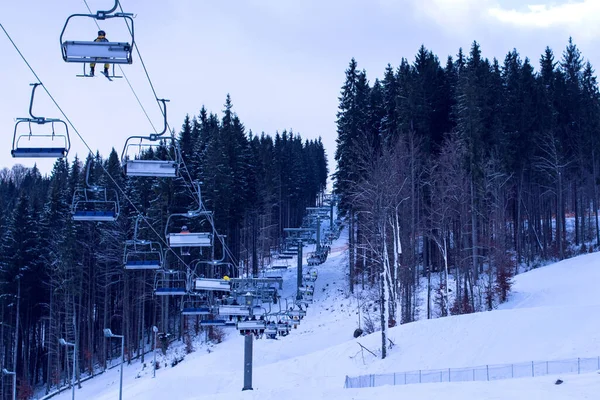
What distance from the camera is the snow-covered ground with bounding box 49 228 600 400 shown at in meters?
25.6

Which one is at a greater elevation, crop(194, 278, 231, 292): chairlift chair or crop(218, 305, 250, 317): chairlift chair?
crop(194, 278, 231, 292): chairlift chair

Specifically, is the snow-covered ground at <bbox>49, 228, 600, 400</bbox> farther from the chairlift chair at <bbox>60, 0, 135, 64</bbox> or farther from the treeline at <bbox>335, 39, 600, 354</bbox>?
the chairlift chair at <bbox>60, 0, 135, 64</bbox>

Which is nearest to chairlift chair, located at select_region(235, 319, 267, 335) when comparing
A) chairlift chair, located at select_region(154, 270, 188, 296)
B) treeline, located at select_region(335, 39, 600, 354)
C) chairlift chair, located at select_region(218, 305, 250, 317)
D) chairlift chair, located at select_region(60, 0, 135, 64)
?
chairlift chair, located at select_region(218, 305, 250, 317)

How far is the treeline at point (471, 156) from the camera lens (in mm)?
46219

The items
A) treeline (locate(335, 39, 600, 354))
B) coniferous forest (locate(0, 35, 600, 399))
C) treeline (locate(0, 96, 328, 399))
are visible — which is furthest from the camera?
treeline (locate(0, 96, 328, 399))

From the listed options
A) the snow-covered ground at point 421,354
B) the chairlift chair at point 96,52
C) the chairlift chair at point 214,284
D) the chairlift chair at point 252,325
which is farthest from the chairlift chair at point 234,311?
the chairlift chair at point 96,52

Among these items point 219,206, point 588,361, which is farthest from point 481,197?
point 588,361

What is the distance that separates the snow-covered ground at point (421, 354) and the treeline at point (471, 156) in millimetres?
4252

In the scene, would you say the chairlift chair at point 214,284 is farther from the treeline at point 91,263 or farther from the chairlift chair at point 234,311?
the treeline at point 91,263

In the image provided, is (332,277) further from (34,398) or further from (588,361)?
(588,361)

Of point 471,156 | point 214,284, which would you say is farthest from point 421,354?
point 471,156

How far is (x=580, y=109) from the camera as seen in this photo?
62.1 metres

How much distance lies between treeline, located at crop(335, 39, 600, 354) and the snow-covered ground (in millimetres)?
4252

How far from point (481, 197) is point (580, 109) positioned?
20.1 metres
